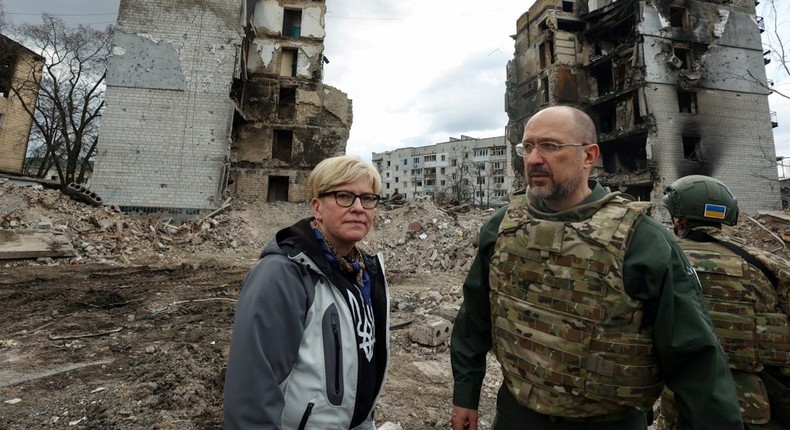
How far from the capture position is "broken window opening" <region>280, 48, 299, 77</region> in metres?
19.8

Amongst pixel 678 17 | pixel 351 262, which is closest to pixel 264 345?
pixel 351 262

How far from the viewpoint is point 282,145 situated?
19.9 metres

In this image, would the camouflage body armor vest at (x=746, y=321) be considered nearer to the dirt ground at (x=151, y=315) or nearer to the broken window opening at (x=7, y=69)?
the dirt ground at (x=151, y=315)

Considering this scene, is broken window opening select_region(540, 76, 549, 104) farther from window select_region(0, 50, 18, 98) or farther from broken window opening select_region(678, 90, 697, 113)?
window select_region(0, 50, 18, 98)

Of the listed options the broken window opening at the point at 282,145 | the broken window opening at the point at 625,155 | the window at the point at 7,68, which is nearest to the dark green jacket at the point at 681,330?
the broken window opening at the point at 282,145

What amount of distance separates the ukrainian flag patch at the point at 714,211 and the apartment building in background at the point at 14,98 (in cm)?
2730

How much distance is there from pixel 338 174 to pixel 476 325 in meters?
1.09

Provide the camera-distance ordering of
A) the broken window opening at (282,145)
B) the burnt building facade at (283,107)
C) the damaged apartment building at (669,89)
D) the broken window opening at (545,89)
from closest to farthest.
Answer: the burnt building facade at (283,107), the broken window opening at (282,145), the damaged apartment building at (669,89), the broken window opening at (545,89)

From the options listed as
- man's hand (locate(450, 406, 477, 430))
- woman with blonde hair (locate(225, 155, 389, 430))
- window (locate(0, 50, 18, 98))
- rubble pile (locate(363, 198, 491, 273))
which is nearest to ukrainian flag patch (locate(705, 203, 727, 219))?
man's hand (locate(450, 406, 477, 430))

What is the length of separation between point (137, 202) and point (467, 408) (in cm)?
1671

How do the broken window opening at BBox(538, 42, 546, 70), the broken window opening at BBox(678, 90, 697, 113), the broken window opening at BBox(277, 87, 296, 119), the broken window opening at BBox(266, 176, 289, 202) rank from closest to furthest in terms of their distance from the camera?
the broken window opening at BBox(266, 176, 289, 202), the broken window opening at BBox(277, 87, 296, 119), the broken window opening at BBox(678, 90, 697, 113), the broken window opening at BBox(538, 42, 546, 70)

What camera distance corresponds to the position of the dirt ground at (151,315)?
2982 millimetres

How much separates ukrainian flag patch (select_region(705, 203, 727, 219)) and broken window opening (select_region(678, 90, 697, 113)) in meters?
24.8

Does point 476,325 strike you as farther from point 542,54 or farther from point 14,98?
point 14,98
